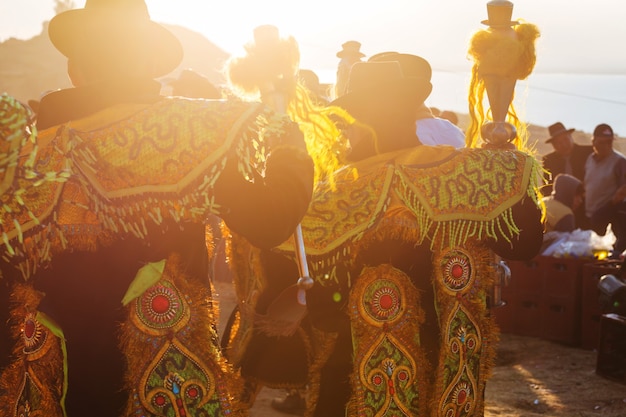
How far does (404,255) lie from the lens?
3414 mm

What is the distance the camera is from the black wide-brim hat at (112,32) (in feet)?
8.53

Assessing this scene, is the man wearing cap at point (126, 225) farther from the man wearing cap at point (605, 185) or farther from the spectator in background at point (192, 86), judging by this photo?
the man wearing cap at point (605, 185)

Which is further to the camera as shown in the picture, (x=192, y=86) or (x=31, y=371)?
(x=192, y=86)

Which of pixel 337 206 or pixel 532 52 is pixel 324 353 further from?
pixel 532 52

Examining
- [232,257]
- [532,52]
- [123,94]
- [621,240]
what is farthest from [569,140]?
[123,94]

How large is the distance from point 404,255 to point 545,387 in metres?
Result: 4.38

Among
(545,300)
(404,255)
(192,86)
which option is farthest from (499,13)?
(545,300)

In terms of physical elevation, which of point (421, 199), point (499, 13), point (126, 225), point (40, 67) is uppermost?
point (40, 67)

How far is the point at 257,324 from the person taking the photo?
13.2 feet

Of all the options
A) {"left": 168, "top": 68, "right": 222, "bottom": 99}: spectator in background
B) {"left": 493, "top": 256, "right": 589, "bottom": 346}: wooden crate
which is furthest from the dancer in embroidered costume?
{"left": 493, "top": 256, "right": 589, "bottom": 346}: wooden crate

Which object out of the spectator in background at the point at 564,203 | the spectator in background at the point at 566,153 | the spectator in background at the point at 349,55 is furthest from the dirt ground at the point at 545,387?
the spectator in background at the point at 566,153

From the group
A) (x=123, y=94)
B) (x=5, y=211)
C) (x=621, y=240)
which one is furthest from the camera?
(x=621, y=240)

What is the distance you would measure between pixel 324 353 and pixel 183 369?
1023 mm

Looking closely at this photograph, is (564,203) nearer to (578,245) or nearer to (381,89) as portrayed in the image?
(578,245)
